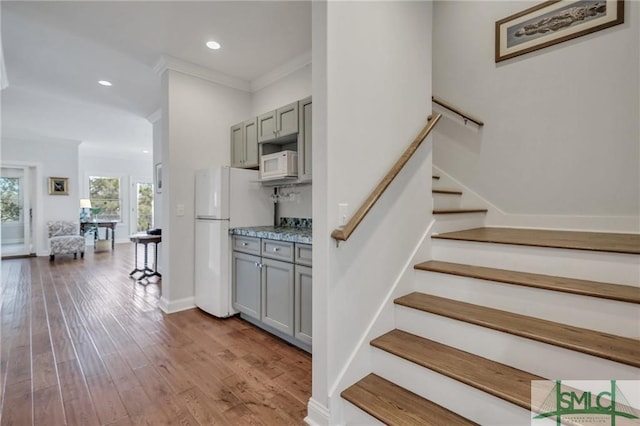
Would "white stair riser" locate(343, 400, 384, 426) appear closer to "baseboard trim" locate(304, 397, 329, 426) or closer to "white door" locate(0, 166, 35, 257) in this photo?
"baseboard trim" locate(304, 397, 329, 426)

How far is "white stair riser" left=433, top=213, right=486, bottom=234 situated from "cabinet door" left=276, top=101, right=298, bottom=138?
1627mm

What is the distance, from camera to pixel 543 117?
2615 millimetres

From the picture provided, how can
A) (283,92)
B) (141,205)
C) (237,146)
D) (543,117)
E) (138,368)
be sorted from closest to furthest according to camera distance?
(138,368)
(543,117)
(283,92)
(237,146)
(141,205)

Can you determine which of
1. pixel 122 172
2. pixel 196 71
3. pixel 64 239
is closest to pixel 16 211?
pixel 64 239

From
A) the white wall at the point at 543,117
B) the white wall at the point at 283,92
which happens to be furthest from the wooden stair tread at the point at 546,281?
the white wall at the point at 283,92

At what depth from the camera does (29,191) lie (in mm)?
7102

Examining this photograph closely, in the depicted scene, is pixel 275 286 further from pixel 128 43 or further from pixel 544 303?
pixel 128 43

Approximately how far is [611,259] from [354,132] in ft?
5.05

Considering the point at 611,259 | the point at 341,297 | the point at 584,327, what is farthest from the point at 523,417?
the point at 611,259

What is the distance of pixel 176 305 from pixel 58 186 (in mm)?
6518

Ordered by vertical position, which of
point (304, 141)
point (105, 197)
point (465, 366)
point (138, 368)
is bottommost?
point (138, 368)

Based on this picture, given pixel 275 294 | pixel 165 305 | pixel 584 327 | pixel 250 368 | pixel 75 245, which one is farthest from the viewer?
pixel 75 245

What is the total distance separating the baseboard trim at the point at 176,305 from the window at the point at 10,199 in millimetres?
6341

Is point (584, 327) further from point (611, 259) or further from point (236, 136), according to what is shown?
point (236, 136)
